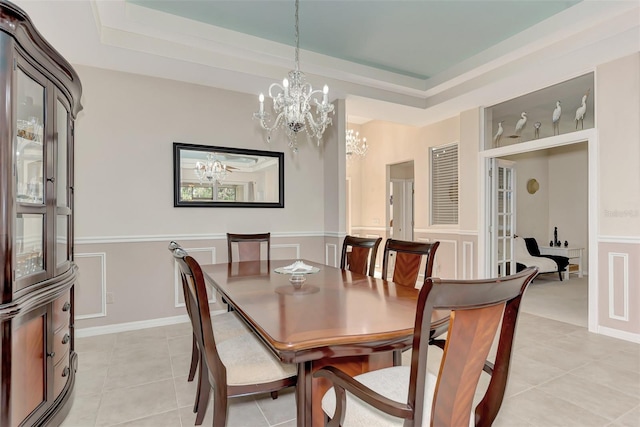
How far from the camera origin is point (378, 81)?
412 cm

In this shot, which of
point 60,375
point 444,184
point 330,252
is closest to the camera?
point 60,375

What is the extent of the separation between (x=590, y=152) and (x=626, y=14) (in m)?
1.26

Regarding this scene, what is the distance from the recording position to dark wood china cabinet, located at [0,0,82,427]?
1312 mm

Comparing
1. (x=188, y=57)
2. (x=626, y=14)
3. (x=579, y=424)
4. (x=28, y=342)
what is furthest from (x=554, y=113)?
(x=28, y=342)

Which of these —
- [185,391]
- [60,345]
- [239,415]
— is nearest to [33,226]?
[60,345]

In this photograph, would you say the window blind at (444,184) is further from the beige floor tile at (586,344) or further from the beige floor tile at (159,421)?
the beige floor tile at (159,421)

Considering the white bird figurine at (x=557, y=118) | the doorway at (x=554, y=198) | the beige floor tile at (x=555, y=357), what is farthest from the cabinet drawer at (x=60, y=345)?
the doorway at (x=554, y=198)

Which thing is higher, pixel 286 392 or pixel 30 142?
pixel 30 142

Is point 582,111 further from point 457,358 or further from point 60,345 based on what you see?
point 60,345

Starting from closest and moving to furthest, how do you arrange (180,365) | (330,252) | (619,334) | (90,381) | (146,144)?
(90,381)
(180,365)
(619,334)
(146,144)
(330,252)

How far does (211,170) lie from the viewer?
385cm

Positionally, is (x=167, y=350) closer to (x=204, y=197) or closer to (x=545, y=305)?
(x=204, y=197)

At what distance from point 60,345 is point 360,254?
204 centimetres

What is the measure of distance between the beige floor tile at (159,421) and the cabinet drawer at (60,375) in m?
0.38
